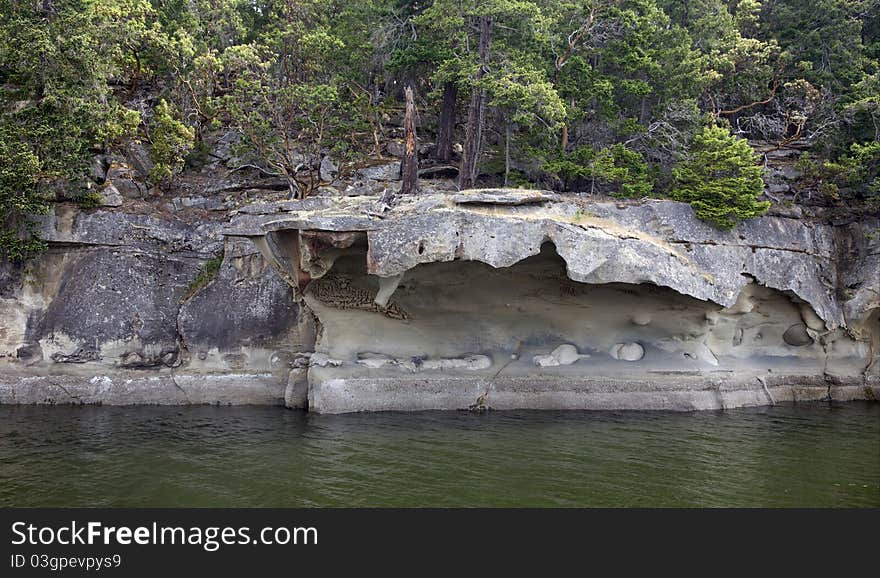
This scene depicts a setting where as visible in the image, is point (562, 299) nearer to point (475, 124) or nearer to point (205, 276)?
point (475, 124)

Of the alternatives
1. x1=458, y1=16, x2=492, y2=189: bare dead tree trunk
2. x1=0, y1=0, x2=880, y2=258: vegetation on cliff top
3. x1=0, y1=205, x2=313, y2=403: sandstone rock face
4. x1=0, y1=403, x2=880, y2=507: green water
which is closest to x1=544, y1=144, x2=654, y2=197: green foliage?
x1=0, y1=0, x2=880, y2=258: vegetation on cliff top

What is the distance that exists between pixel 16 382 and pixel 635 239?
15996mm

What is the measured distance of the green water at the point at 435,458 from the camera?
30.1ft

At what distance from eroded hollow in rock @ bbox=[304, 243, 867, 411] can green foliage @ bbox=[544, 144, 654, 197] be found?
3.69 m

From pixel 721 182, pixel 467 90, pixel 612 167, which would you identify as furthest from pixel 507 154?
pixel 721 182

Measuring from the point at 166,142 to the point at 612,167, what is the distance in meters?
13.7

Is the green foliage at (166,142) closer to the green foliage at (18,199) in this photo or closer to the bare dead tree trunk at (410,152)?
the green foliage at (18,199)

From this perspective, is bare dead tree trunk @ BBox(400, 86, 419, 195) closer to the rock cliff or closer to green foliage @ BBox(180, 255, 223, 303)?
the rock cliff

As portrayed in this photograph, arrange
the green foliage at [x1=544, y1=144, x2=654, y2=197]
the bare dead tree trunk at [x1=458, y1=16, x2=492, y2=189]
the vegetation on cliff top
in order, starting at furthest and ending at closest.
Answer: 1. the bare dead tree trunk at [x1=458, y1=16, x2=492, y2=189]
2. the green foliage at [x1=544, y1=144, x2=654, y2=197]
3. the vegetation on cliff top

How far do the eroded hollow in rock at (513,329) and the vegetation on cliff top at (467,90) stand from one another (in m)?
3.07

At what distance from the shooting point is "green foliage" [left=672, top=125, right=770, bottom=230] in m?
15.8

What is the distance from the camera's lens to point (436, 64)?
71.5 feet

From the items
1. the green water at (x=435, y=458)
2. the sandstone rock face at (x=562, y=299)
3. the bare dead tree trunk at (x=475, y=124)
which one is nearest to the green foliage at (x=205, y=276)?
the sandstone rock face at (x=562, y=299)

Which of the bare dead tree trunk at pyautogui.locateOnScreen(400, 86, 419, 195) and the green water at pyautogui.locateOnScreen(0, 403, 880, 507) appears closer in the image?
the green water at pyautogui.locateOnScreen(0, 403, 880, 507)
